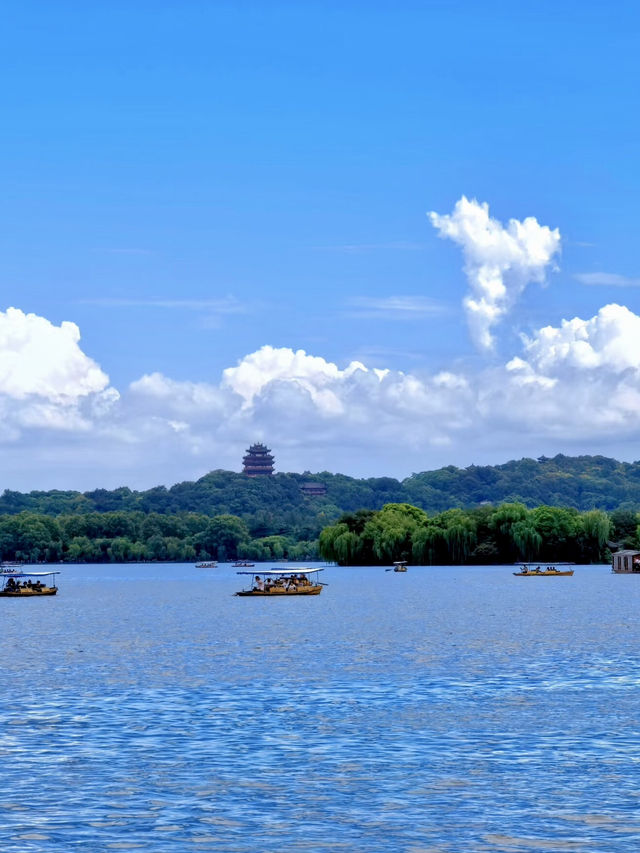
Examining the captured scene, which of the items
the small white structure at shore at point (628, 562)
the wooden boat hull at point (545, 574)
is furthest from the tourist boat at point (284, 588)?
the small white structure at shore at point (628, 562)

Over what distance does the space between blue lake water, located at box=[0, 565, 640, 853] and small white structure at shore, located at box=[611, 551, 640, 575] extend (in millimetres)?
116655

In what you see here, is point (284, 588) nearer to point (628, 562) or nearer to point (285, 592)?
point (285, 592)

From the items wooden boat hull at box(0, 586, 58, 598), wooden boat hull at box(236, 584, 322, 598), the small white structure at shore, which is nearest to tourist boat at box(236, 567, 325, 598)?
wooden boat hull at box(236, 584, 322, 598)

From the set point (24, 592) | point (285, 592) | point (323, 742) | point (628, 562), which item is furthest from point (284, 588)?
point (323, 742)

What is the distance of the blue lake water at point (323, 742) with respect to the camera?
27.9 meters

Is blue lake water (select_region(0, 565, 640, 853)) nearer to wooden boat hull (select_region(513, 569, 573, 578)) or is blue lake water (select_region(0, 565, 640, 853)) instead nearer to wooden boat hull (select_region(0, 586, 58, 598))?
wooden boat hull (select_region(0, 586, 58, 598))

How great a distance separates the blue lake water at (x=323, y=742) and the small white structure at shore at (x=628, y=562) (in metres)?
117

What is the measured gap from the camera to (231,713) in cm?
4525

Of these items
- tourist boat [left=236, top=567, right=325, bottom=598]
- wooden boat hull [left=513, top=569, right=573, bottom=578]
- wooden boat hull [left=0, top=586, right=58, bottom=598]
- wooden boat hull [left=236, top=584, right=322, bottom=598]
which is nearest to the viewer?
wooden boat hull [left=236, top=584, right=322, bottom=598]

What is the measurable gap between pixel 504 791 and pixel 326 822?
5.15m

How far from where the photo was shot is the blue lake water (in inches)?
1100

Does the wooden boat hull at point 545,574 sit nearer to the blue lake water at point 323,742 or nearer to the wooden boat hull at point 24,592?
the wooden boat hull at point 24,592

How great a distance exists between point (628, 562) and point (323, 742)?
16599 cm


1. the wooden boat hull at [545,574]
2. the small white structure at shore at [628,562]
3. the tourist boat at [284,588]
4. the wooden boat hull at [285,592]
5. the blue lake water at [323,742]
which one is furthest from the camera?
the small white structure at shore at [628,562]
